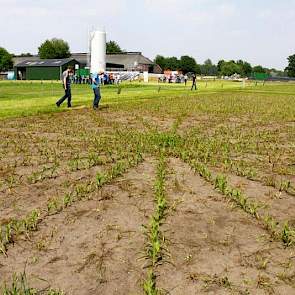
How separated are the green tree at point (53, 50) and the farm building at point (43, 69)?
37531 millimetres

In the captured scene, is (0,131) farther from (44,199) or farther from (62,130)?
(44,199)

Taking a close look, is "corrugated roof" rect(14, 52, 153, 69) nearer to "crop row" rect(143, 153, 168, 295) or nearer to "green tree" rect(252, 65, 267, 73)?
"green tree" rect(252, 65, 267, 73)

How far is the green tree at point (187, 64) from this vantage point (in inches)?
6024

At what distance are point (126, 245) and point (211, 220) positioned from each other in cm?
152

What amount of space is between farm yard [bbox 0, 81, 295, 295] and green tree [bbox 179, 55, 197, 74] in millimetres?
143631

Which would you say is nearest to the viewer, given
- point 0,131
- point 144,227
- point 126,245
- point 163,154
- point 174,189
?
point 126,245

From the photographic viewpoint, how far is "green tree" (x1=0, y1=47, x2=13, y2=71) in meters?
116

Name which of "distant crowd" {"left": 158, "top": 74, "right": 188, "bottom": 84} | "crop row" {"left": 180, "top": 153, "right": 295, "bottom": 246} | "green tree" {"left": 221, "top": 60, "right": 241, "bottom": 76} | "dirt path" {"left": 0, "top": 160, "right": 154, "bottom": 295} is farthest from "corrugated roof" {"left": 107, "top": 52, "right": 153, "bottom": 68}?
"dirt path" {"left": 0, "top": 160, "right": 154, "bottom": 295}

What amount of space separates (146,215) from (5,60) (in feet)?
396

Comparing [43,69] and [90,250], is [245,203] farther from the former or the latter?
[43,69]

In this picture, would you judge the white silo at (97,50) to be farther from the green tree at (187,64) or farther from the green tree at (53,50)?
the green tree at (187,64)

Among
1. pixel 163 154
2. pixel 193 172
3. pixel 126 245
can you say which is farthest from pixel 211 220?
pixel 163 154

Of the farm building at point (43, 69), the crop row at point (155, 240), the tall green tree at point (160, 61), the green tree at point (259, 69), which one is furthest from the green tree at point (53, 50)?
the crop row at point (155, 240)

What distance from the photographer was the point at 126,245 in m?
5.11
